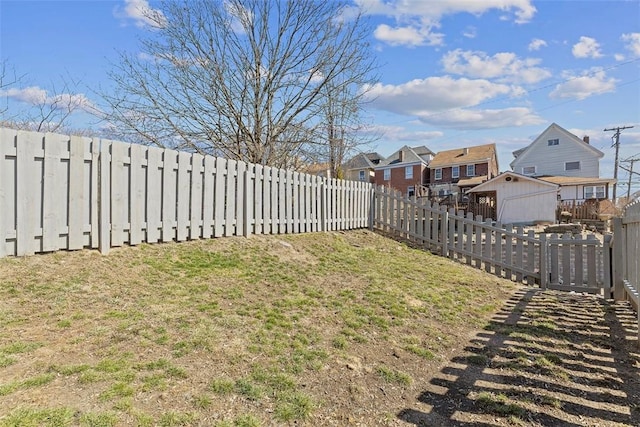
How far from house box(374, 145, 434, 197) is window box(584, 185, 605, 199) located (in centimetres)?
1383

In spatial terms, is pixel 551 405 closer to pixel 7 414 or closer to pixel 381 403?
pixel 381 403

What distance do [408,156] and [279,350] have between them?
39293 millimetres

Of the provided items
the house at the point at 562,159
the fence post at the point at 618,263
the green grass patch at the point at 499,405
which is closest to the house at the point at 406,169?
the house at the point at 562,159

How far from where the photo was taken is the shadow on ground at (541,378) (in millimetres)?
2435

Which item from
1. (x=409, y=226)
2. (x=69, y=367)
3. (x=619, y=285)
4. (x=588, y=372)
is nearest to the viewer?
(x=69, y=367)

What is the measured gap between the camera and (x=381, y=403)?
255cm

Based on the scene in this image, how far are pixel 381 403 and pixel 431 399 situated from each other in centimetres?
40

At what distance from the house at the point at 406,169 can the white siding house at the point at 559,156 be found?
9.35 metres

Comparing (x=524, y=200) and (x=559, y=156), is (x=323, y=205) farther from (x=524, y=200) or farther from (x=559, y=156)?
(x=559, y=156)

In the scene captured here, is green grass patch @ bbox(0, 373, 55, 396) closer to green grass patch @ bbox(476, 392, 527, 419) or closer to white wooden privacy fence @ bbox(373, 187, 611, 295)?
green grass patch @ bbox(476, 392, 527, 419)

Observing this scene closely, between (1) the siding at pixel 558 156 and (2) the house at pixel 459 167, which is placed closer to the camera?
(1) the siding at pixel 558 156

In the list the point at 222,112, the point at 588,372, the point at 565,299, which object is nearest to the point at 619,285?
the point at 565,299

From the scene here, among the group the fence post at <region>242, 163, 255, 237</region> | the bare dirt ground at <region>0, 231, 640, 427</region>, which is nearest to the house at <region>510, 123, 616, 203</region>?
the fence post at <region>242, 163, 255, 237</region>

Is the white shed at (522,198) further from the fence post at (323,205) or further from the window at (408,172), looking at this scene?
the fence post at (323,205)
